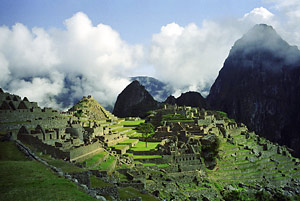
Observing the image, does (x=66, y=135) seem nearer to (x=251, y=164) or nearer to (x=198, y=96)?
(x=251, y=164)

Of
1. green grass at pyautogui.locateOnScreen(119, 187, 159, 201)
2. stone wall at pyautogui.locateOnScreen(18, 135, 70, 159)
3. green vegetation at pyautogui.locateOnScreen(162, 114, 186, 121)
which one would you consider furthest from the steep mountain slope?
green grass at pyautogui.locateOnScreen(119, 187, 159, 201)

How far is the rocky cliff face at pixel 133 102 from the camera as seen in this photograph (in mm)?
132000

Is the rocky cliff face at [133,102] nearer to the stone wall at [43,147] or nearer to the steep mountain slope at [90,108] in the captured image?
the steep mountain slope at [90,108]

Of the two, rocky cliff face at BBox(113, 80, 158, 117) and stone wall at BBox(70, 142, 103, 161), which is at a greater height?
rocky cliff face at BBox(113, 80, 158, 117)

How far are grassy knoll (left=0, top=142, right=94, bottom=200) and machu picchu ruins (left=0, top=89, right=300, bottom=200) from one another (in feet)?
7.84

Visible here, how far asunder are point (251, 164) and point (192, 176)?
825 inches

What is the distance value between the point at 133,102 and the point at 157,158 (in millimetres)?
103318

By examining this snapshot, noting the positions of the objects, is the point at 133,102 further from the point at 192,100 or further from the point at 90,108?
the point at 90,108

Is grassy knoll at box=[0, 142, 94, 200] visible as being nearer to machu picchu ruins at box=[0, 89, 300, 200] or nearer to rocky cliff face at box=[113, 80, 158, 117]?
machu picchu ruins at box=[0, 89, 300, 200]

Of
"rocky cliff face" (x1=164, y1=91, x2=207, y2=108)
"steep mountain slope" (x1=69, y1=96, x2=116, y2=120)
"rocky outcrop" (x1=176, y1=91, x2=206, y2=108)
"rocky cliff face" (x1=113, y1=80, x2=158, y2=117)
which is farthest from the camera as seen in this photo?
"rocky outcrop" (x1=176, y1=91, x2=206, y2=108)

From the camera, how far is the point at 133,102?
467ft

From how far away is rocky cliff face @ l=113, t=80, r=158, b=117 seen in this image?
132000mm

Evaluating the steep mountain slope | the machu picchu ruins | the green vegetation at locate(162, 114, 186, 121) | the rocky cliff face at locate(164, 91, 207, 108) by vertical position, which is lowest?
the machu picchu ruins

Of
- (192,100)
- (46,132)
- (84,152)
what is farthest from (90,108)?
(192,100)
